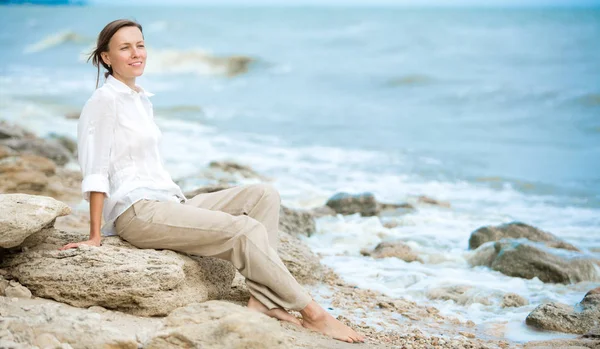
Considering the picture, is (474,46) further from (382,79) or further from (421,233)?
(421,233)

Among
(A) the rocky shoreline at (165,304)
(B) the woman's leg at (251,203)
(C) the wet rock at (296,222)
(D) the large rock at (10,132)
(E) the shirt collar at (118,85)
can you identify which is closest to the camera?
(A) the rocky shoreline at (165,304)

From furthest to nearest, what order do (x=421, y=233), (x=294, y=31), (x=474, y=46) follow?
(x=294, y=31) → (x=474, y=46) → (x=421, y=233)

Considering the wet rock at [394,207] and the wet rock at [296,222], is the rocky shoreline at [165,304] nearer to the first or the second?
the wet rock at [296,222]

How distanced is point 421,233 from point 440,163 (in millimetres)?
6015

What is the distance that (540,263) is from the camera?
7.01 m

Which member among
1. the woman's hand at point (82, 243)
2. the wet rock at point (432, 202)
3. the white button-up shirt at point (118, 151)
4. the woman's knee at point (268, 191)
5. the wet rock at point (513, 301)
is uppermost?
the white button-up shirt at point (118, 151)

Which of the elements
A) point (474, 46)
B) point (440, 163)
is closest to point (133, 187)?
point (440, 163)

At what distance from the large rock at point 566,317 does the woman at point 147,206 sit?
1.85 meters

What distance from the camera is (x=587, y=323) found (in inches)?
212

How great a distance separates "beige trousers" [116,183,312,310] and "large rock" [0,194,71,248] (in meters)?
0.42

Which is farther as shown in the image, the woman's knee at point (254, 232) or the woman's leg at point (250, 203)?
the woman's leg at point (250, 203)

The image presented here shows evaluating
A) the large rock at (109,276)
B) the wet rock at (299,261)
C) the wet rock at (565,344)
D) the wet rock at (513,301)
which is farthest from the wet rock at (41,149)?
the wet rock at (565,344)

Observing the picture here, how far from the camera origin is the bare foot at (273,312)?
4258mm

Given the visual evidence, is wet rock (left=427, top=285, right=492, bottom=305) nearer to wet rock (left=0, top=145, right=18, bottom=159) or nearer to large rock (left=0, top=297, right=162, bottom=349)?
large rock (left=0, top=297, right=162, bottom=349)
